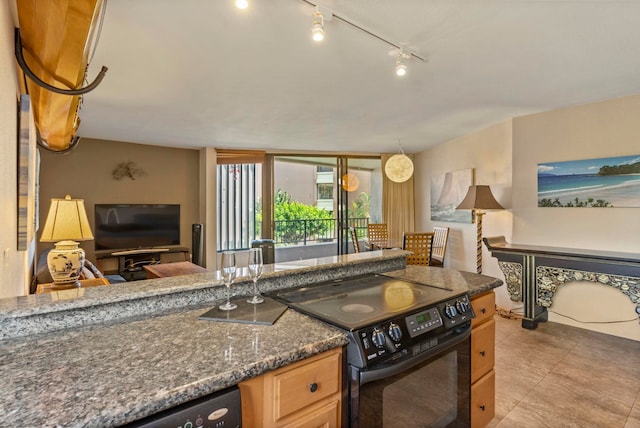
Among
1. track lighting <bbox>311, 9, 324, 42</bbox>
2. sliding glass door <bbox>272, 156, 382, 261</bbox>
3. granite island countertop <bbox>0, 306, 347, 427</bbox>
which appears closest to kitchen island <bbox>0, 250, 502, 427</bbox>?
granite island countertop <bbox>0, 306, 347, 427</bbox>

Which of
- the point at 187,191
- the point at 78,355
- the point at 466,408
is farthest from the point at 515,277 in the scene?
the point at 187,191

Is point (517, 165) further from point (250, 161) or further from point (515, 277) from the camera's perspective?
point (250, 161)

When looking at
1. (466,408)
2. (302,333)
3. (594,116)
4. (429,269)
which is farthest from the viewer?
(594,116)

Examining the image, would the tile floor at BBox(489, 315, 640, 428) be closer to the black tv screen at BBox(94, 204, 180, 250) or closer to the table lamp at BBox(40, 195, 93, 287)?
the table lamp at BBox(40, 195, 93, 287)

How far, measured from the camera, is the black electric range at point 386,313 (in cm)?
114

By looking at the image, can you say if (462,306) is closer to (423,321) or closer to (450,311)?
(450,311)

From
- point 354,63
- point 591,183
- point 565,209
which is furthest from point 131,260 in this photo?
point 591,183

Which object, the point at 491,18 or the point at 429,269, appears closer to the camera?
the point at 491,18

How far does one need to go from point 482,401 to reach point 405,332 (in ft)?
3.04

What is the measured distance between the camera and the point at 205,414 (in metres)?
0.82

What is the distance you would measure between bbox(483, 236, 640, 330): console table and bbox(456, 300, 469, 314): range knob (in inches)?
91.1

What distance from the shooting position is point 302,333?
112cm

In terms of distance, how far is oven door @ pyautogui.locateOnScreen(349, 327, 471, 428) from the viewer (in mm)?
1117

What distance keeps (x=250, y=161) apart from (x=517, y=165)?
3966 millimetres
